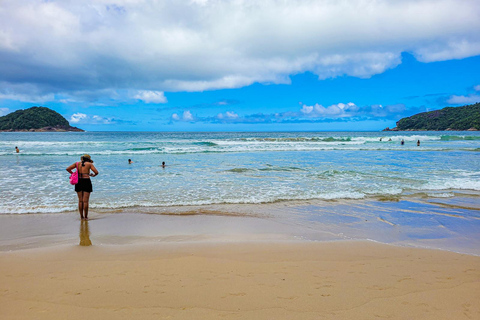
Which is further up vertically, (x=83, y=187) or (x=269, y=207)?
(x=83, y=187)

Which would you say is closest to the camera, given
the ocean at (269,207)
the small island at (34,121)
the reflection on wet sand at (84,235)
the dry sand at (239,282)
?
the dry sand at (239,282)

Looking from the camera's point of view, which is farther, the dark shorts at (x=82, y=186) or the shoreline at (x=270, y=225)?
the dark shorts at (x=82, y=186)

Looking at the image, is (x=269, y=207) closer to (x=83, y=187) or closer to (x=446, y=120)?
(x=83, y=187)

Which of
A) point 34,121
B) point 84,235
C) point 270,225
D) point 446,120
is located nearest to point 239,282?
point 270,225

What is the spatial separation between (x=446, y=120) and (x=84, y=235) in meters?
143

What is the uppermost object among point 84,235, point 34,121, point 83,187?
point 34,121

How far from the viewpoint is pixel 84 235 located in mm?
6523

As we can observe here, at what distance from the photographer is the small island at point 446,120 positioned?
106 m

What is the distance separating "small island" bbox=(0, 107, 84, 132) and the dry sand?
145m

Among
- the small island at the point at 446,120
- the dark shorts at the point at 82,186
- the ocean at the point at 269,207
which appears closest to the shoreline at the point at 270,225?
the ocean at the point at 269,207

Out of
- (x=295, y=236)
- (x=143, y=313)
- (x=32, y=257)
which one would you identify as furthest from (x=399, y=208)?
(x=32, y=257)

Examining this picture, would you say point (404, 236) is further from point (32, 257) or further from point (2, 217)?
point (2, 217)

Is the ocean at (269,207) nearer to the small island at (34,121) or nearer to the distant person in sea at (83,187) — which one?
the distant person in sea at (83,187)

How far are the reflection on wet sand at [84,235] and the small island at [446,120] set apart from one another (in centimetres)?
12968
